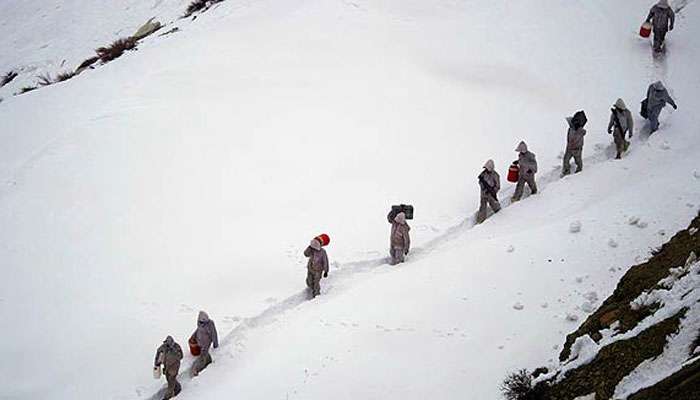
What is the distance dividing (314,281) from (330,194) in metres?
3.28

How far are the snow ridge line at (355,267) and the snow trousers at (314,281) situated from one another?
0.19 m

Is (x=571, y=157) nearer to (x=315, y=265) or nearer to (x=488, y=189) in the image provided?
(x=488, y=189)

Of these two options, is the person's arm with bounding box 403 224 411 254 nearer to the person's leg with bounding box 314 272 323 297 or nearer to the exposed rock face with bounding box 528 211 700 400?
→ the person's leg with bounding box 314 272 323 297

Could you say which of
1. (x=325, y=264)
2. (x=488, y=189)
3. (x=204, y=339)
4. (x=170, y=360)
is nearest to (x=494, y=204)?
(x=488, y=189)

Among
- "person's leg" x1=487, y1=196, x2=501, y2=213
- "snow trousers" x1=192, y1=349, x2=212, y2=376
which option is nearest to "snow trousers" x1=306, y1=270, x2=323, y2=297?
"snow trousers" x1=192, y1=349, x2=212, y2=376

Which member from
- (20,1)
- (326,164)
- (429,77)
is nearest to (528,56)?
(429,77)

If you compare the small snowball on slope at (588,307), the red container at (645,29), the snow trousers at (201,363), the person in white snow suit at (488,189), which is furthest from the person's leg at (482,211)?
the red container at (645,29)

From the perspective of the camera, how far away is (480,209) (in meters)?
13.6

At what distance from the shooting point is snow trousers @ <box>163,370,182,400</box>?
1043cm

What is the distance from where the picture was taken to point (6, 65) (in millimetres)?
26922

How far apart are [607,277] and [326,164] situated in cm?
728

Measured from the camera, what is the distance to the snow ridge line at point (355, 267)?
37.4ft

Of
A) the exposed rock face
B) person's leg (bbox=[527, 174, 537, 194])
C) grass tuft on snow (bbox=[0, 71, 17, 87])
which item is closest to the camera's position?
the exposed rock face

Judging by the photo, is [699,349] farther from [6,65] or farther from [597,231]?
[6,65]
